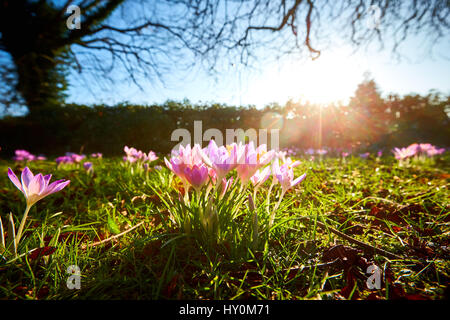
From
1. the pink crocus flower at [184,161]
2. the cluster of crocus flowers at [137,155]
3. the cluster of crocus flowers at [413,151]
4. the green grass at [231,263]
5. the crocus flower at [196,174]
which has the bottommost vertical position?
the green grass at [231,263]

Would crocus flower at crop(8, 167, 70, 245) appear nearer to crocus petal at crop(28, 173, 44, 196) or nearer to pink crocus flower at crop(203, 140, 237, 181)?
crocus petal at crop(28, 173, 44, 196)

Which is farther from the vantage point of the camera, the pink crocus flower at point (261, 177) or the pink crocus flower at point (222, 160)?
the pink crocus flower at point (261, 177)

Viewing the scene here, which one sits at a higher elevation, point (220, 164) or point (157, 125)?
point (157, 125)

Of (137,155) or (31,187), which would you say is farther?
(137,155)

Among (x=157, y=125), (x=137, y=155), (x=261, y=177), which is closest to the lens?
(x=261, y=177)

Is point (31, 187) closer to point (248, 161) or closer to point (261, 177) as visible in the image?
point (248, 161)

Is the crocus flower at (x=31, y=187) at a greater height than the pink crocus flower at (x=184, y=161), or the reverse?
the pink crocus flower at (x=184, y=161)

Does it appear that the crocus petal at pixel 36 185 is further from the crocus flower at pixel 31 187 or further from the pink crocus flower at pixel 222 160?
the pink crocus flower at pixel 222 160

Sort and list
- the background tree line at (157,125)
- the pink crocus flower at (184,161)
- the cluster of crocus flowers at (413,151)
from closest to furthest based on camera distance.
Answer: the pink crocus flower at (184,161) < the cluster of crocus flowers at (413,151) < the background tree line at (157,125)

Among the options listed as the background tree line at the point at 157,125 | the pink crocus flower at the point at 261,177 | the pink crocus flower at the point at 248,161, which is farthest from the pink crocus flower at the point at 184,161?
the background tree line at the point at 157,125

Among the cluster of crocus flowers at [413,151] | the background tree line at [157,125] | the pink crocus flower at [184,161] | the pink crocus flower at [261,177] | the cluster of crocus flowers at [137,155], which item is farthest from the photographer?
the background tree line at [157,125]

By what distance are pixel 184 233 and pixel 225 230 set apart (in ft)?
0.69

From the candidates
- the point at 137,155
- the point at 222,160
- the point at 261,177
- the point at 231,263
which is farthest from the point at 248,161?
the point at 137,155
